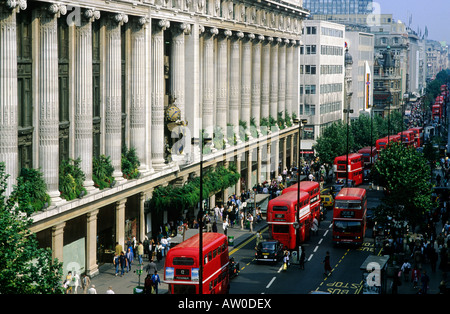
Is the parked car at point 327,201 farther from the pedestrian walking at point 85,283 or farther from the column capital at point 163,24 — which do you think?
the pedestrian walking at point 85,283

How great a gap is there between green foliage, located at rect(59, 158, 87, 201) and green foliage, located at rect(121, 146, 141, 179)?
24.3ft

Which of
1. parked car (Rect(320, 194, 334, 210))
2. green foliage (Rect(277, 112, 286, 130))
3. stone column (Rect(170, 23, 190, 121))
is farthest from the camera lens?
green foliage (Rect(277, 112, 286, 130))

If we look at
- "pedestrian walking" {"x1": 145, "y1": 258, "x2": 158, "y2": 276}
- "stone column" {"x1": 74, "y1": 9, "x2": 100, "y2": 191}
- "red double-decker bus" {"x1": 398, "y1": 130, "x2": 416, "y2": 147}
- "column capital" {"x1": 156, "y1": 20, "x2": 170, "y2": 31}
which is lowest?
"pedestrian walking" {"x1": 145, "y1": 258, "x2": 158, "y2": 276}

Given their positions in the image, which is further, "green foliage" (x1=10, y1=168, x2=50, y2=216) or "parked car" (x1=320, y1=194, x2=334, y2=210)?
"parked car" (x1=320, y1=194, x2=334, y2=210)

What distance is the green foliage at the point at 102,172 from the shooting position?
51188mm

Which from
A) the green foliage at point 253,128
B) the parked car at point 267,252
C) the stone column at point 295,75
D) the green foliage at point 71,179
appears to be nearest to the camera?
the green foliage at point 71,179

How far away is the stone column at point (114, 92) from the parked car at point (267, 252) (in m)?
11.4

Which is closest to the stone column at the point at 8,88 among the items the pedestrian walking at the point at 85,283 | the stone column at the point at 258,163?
the pedestrian walking at the point at 85,283

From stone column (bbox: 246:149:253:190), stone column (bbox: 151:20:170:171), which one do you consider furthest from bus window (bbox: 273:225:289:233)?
stone column (bbox: 246:149:253:190)

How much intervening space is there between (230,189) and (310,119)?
54.0 metres

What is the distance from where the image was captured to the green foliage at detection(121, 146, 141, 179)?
5631cm

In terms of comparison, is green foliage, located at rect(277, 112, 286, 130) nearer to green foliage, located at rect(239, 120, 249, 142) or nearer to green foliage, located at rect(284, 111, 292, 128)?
green foliage, located at rect(284, 111, 292, 128)

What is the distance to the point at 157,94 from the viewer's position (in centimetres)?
6303
